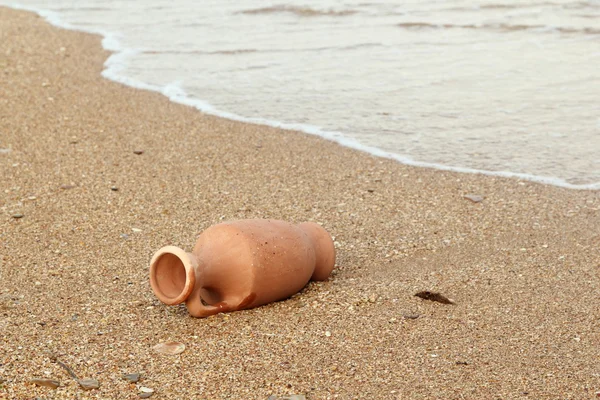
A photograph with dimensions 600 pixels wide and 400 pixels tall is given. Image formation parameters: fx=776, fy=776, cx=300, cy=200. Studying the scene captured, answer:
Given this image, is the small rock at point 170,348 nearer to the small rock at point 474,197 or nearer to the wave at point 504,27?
the small rock at point 474,197

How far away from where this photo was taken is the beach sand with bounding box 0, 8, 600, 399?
8.91 ft

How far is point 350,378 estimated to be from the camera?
269 centimetres

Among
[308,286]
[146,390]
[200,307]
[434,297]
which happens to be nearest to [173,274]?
[200,307]

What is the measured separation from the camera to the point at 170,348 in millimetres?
2912

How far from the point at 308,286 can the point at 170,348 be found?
31.2 inches

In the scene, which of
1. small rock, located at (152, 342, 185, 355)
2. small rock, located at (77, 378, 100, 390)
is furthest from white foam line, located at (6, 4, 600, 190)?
small rock, located at (77, 378, 100, 390)

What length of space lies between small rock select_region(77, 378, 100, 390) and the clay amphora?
1.80 feet

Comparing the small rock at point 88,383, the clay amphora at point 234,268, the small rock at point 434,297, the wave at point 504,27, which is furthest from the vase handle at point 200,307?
the wave at point 504,27

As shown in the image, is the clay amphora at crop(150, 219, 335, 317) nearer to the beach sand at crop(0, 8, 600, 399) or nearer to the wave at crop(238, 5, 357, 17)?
the beach sand at crop(0, 8, 600, 399)

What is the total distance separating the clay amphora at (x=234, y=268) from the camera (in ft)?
10.3

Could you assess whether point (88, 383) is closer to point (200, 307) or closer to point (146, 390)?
point (146, 390)

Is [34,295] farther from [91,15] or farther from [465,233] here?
[91,15]

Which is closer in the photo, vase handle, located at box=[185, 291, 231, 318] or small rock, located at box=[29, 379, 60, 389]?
small rock, located at box=[29, 379, 60, 389]

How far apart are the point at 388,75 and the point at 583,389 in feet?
18.0
